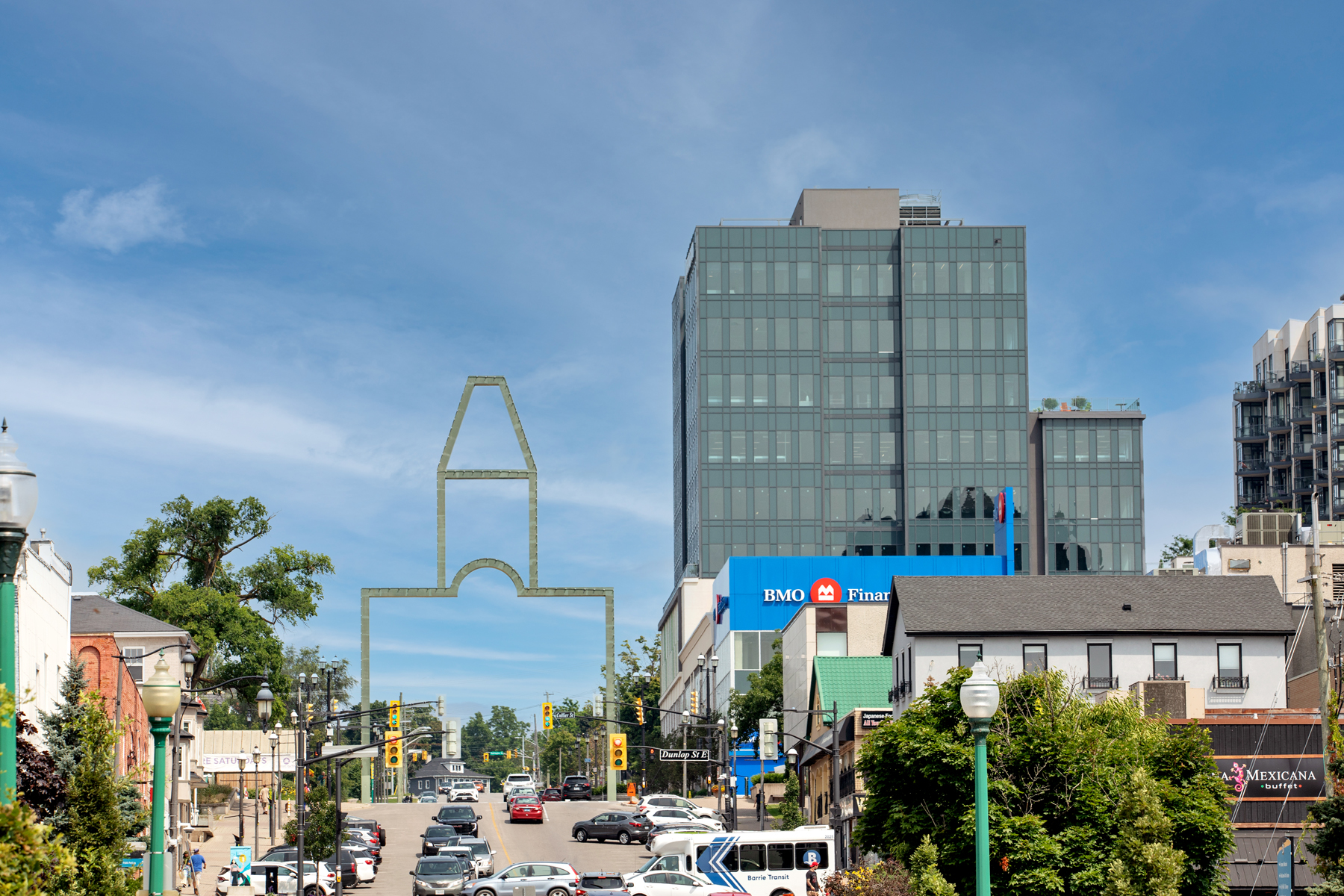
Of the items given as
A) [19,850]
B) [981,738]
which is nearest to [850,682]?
[981,738]

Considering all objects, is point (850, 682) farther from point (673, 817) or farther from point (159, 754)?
point (159, 754)

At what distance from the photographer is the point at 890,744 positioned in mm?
38438

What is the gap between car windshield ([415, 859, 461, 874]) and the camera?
159ft

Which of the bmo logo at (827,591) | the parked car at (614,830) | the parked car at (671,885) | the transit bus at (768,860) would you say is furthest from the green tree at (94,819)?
the bmo logo at (827,591)

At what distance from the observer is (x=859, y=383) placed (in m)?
155

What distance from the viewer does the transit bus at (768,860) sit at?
→ 46.8 meters

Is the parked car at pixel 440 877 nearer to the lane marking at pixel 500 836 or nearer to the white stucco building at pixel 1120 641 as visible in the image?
the lane marking at pixel 500 836

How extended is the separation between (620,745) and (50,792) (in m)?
53.0

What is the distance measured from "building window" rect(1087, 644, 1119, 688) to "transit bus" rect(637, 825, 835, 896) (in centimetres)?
1612

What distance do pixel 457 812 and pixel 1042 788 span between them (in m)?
44.8

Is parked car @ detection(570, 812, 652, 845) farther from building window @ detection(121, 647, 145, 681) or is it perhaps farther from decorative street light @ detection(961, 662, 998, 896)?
decorative street light @ detection(961, 662, 998, 896)

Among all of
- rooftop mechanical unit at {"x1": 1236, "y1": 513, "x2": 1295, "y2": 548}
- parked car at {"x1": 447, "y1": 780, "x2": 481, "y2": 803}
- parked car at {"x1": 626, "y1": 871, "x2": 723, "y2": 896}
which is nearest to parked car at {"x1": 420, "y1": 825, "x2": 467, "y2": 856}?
parked car at {"x1": 626, "y1": 871, "x2": 723, "y2": 896}

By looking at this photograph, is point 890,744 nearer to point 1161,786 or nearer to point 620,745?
point 1161,786

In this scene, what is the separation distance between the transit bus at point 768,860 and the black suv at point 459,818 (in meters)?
25.7
